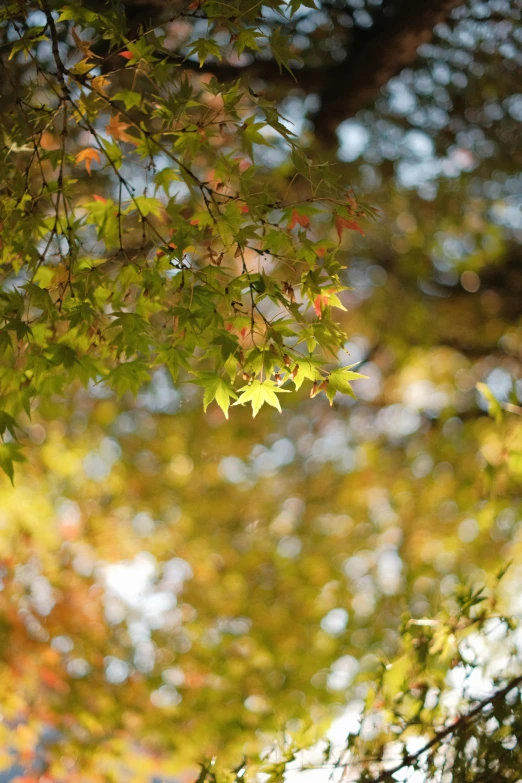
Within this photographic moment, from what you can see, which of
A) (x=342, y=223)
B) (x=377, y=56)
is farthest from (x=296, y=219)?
(x=377, y=56)

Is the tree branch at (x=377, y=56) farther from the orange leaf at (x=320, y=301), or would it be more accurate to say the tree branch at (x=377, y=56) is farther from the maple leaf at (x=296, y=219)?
the orange leaf at (x=320, y=301)

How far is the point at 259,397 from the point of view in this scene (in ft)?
4.15

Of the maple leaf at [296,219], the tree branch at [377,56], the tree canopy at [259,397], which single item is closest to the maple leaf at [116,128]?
the tree canopy at [259,397]

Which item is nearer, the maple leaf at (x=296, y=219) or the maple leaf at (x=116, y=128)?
the maple leaf at (x=296, y=219)

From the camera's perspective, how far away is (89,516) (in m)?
5.19

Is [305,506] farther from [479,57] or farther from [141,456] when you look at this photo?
[479,57]

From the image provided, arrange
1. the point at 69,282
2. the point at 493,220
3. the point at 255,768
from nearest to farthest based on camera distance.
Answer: the point at 69,282
the point at 255,768
the point at 493,220

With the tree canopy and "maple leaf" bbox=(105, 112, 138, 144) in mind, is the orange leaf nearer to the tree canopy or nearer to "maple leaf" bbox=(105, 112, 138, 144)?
the tree canopy

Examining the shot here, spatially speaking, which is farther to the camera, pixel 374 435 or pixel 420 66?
pixel 374 435

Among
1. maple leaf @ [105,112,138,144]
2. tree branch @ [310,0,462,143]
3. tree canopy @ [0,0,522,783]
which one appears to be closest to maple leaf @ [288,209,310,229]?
tree canopy @ [0,0,522,783]

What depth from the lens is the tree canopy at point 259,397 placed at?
1.35 metres

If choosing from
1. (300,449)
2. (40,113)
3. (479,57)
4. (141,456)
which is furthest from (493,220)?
(40,113)

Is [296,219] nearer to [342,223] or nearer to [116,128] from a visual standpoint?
[342,223]

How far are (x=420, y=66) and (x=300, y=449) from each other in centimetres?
310
